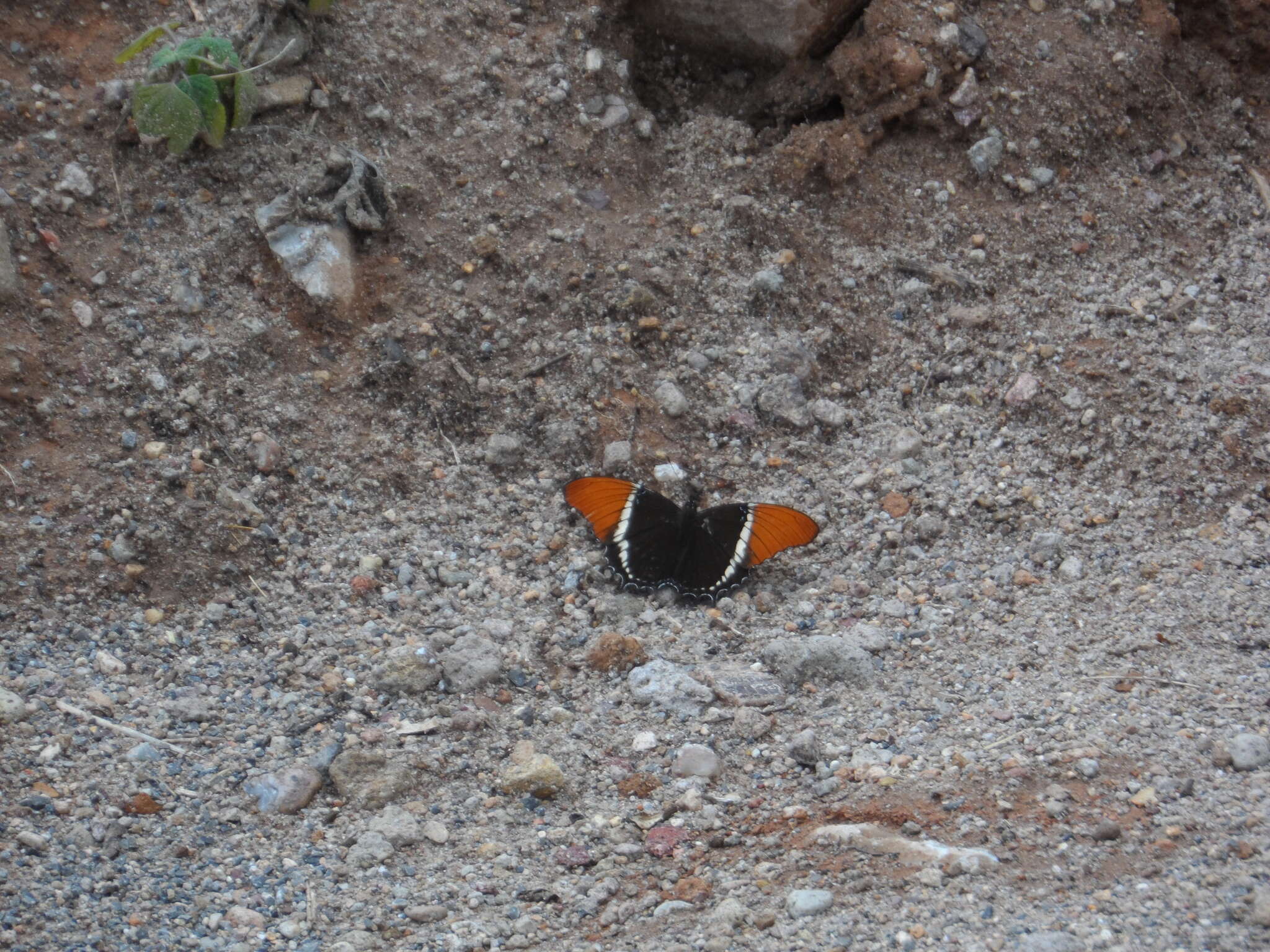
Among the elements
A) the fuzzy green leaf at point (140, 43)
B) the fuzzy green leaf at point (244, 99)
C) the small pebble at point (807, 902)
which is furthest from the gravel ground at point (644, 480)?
the fuzzy green leaf at point (140, 43)

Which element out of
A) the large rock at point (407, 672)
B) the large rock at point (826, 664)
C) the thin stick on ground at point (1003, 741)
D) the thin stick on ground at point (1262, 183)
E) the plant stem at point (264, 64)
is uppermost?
the thin stick on ground at point (1262, 183)

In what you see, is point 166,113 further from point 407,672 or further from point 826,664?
point 826,664

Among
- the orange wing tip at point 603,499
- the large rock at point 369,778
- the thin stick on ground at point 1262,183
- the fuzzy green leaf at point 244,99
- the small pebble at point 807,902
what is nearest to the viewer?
the small pebble at point 807,902

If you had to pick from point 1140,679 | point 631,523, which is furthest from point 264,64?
point 1140,679

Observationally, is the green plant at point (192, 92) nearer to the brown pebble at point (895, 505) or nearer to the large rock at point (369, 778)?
the large rock at point (369, 778)

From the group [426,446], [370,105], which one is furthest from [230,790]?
[370,105]

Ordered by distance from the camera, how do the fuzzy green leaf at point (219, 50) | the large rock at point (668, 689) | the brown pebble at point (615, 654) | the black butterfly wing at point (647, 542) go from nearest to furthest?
the large rock at point (668, 689), the brown pebble at point (615, 654), the black butterfly wing at point (647, 542), the fuzzy green leaf at point (219, 50)

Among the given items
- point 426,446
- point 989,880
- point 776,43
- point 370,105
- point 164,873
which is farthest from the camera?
point 776,43

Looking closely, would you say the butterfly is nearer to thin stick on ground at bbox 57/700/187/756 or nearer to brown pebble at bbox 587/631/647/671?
brown pebble at bbox 587/631/647/671

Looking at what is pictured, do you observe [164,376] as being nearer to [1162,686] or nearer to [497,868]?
[497,868]
